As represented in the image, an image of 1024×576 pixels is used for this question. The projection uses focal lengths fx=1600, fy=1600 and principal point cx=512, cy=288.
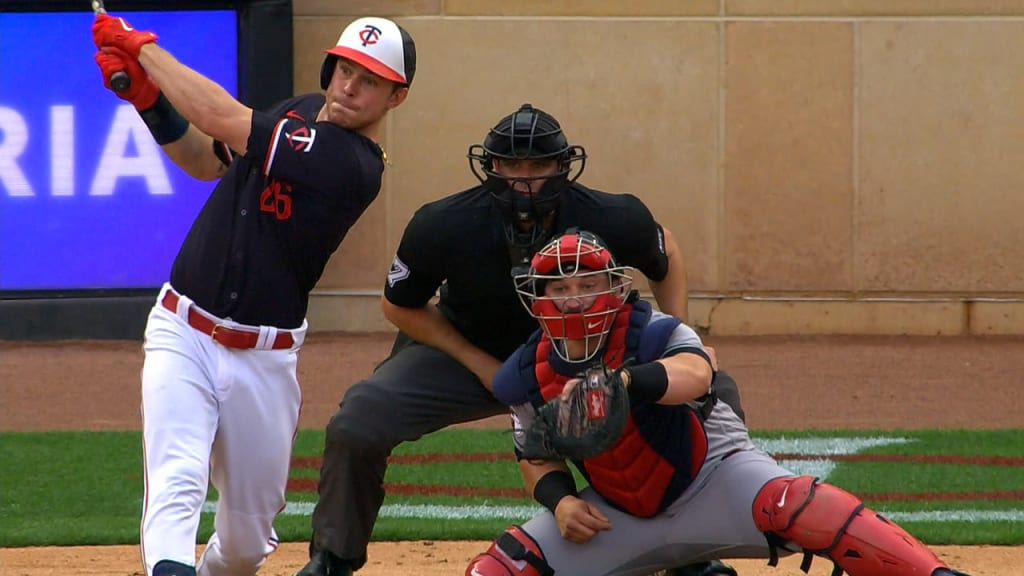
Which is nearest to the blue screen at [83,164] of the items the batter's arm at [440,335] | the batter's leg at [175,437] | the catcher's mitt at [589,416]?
the batter's arm at [440,335]

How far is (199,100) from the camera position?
4.55m

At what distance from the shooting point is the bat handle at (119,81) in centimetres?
462

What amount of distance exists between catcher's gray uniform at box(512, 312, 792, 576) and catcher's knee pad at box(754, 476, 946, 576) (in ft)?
0.43

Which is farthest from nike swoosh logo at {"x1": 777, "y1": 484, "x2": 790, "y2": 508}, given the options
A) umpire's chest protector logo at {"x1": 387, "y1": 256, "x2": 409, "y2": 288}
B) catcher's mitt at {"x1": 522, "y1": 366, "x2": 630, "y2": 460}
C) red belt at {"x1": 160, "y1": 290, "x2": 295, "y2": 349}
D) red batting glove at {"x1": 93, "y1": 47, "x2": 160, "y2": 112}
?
red batting glove at {"x1": 93, "y1": 47, "x2": 160, "y2": 112}

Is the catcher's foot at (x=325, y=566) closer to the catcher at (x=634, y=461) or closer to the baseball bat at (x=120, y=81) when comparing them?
the catcher at (x=634, y=461)

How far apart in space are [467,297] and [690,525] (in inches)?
53.2

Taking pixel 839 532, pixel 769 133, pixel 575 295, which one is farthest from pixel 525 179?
pixel 769 133

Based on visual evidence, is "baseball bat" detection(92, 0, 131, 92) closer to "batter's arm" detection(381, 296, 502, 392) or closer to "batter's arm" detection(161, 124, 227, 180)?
"batter's arm" detection(161, 124, 227, 180)

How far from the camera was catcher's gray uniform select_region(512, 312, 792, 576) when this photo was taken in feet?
15.3

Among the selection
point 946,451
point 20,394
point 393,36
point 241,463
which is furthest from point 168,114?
point 20,394

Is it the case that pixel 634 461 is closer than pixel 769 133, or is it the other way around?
pixel 634 461

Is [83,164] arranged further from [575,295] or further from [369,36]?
[575,295]

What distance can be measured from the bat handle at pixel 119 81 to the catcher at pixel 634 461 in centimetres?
128

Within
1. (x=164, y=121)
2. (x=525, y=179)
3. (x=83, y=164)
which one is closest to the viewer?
(x=164, y=121)
